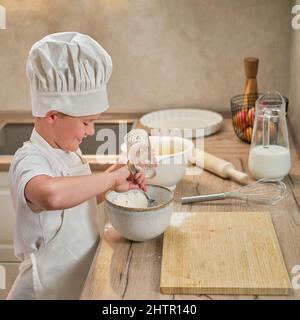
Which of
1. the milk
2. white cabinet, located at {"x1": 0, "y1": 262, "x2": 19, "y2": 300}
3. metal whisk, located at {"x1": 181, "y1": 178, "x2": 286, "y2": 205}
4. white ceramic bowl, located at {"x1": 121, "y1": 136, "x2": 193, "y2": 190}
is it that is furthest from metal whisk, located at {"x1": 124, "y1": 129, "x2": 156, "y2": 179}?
white cabinet, located at {"x1": 0, "y1": 262, "x2": 19, "y2": 300}

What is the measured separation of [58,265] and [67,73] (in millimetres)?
400

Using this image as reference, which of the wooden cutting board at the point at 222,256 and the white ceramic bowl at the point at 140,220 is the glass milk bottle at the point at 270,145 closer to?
the wooden cutting board at the point at 222,256

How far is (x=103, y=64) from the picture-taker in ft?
4.00

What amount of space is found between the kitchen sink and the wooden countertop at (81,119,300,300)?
1.60 feet

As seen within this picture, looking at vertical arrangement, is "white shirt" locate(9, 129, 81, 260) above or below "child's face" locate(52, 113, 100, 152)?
below

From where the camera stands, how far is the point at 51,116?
48.2 inches

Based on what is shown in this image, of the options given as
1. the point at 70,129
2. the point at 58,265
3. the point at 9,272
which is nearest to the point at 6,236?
the point at 9,272

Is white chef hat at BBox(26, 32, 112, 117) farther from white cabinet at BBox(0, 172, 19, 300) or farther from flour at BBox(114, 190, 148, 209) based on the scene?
white cabinet at BBox(0, 172, 19, 300)

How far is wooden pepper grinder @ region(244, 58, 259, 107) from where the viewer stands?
6.12 ft

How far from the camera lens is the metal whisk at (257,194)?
139 centimetres

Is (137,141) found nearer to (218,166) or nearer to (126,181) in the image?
(126,181)
